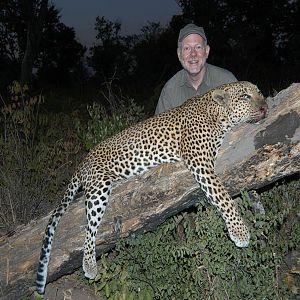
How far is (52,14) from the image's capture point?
29781 millimetres

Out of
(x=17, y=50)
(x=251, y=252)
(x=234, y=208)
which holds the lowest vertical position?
(x=251, y=252)

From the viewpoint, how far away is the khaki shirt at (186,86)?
6.22 meters

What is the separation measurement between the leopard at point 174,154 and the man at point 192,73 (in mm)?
1032

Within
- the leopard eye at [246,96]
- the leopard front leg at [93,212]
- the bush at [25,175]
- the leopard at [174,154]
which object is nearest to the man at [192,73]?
the leopard at [174,154]

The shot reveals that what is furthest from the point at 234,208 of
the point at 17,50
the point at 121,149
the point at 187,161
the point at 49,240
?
the point at 17,50

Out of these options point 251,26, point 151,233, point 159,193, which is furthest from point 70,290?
point 251,26

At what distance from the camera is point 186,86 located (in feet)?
21.0

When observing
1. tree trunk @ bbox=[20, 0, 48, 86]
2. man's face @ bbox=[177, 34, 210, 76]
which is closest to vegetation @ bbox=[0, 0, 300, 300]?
man's face @ bbox=[177, 34, 210, 76]

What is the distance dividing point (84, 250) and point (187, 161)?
129 cm

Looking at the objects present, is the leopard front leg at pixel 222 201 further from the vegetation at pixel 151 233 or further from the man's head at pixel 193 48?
the man's head at pixel 193 48

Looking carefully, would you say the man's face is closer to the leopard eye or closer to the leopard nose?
the leopard eye

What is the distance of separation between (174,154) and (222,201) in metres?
0.68

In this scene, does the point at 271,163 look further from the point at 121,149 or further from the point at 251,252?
the point at 121,149

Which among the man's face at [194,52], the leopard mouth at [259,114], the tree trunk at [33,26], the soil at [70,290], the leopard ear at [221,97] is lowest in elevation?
the soil at [70,290]
